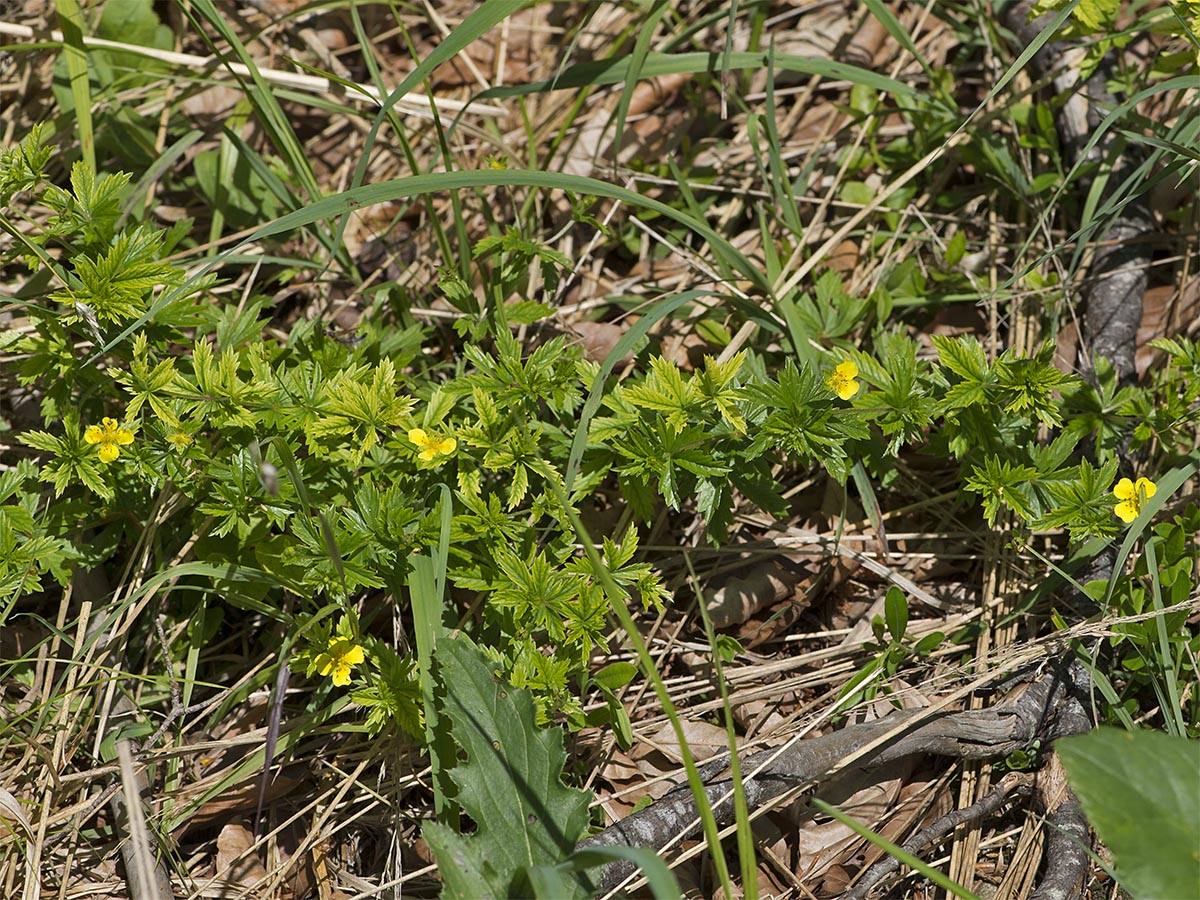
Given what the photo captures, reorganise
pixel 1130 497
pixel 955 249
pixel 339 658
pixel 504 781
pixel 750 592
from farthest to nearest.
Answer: pixel 955 249
pixel 750 592
pixel 1130 497
pixel 339 658
pixel 504 781

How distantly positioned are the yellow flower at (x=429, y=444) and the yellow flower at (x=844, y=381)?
0.86m

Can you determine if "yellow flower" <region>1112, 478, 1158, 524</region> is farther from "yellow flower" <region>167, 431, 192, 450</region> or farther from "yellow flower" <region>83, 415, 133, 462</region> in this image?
"yellow flower" <region>83, 415, 133, 462</region>

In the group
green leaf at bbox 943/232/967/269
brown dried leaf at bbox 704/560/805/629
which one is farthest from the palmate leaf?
green leaf at bbox 943/232/967/269

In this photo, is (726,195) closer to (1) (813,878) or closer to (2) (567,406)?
(2) (567,406)

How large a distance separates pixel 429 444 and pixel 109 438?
2.43ft

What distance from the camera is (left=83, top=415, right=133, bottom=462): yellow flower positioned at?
2.19 m

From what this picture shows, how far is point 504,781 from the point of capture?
6.33 feet

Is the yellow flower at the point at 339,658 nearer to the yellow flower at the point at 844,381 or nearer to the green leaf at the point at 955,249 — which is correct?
the yellow flower at the point at 844,381

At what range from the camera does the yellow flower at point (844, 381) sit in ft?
7.14

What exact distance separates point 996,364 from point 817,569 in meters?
0.73

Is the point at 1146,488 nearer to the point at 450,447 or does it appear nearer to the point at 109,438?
the point at 450,447

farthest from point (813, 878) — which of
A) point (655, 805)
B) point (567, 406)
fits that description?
point (567, 406)

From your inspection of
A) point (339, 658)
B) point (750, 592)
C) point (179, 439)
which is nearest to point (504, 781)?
point (339, 658)

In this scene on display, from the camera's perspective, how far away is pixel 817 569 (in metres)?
2.63
